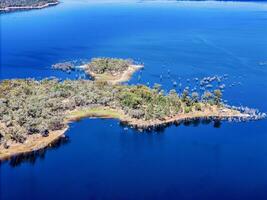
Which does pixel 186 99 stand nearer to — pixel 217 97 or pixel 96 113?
pixel 217 97

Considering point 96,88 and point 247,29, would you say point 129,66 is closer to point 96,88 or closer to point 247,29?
point 96,88

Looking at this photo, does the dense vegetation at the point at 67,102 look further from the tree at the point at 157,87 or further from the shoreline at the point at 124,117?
the shoreline at the point at 124,117

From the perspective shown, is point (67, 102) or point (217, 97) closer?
point (67, 102)

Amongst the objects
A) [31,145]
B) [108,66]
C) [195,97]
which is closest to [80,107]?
[31,145]

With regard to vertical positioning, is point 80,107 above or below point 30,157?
above

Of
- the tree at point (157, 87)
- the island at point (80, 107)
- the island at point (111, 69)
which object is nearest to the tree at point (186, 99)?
the island at point (80, 107)

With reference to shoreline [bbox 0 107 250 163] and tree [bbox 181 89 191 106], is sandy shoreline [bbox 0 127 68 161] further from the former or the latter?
tree [bbox 181 89 191 106]

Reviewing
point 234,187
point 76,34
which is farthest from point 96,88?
point 76,34
